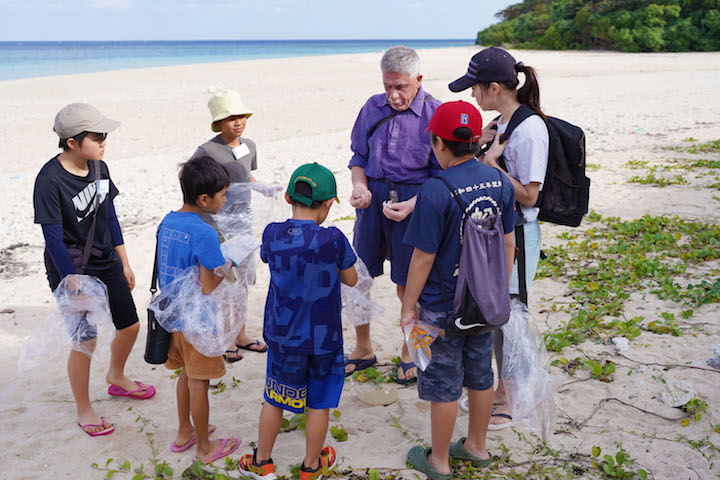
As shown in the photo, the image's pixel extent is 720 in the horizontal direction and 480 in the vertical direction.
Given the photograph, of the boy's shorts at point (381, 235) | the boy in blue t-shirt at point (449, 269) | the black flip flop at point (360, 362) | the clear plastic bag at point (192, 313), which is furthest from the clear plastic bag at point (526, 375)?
the clear plastic bag at point (192, 313)

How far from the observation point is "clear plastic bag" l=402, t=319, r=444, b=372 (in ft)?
8.91

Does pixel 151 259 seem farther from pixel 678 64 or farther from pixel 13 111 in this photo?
pixel 678 64

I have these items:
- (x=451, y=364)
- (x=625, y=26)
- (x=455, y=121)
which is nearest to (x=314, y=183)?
(x=455, y=121)

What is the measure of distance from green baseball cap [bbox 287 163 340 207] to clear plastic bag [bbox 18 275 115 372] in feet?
4.67

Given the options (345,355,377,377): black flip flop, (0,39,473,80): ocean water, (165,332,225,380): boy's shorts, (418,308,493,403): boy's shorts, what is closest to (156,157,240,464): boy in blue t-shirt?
(165,332,225,380): boy's shorts

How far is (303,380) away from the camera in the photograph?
2793mm

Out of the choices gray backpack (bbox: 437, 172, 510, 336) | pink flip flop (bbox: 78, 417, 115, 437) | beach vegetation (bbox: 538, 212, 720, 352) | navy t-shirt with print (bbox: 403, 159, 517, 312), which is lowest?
pink flip flop (bbox: 78, 417, 115, 437)

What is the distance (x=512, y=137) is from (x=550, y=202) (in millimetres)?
421

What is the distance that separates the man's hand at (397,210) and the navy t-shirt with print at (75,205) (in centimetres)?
169

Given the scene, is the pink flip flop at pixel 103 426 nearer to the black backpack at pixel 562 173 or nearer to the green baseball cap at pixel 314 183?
the green baseball cap at pixel 314 183

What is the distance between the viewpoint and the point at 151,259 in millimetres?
6281

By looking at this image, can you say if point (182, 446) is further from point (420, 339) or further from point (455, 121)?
point (455, 121)

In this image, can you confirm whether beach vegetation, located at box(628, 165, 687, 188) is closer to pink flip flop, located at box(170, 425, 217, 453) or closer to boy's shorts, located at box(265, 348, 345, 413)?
boy's shorts, located at box(265, 348, 345, 413)

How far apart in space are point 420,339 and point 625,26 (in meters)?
45.5
